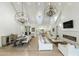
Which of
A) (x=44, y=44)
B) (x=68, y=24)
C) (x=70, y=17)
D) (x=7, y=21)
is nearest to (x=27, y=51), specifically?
(x=44, y=44)

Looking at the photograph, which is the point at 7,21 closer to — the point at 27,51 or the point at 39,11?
the point at 39,11

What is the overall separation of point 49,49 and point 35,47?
1.61ft

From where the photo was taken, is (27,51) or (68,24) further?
(68,24)

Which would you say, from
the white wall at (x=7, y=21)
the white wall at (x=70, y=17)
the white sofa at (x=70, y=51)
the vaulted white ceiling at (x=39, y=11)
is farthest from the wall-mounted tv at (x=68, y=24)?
the white wall at (x=7, y=21)

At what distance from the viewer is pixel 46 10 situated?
411 cm

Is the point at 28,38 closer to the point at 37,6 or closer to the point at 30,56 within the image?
the point at 30,56

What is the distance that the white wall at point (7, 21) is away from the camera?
146 inches

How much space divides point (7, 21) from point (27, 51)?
3.81ft

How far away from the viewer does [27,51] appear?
4113 millimetres

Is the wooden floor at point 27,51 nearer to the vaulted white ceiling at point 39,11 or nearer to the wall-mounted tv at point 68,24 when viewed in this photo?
the vaulted white ceiling at point 39,11

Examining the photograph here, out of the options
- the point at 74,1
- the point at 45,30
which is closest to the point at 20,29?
the point at 45,30

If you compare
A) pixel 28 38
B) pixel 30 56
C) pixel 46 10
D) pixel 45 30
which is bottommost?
pixel 30 56

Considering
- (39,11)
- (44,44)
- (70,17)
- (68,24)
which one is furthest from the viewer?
(44,44)

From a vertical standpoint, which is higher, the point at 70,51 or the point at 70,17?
the point at 70,17
